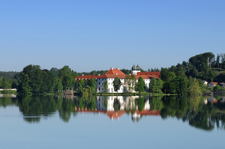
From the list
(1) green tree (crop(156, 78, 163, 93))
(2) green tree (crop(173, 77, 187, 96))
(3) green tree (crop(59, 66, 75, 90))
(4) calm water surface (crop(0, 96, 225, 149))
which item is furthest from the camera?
(3) green tree (crop(59, 66, 75, 90))

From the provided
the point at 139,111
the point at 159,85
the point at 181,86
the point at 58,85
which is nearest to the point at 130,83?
the point at 159,85

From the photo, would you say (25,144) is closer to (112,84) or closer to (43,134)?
(43,134)

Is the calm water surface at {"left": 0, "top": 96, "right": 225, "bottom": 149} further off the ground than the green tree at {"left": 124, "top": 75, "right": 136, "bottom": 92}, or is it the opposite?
the green tree at {"left": 124, "top": 75, "right": 136, "bottom": 92}

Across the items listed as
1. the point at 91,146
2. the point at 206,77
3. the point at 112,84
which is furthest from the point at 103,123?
the point at 206,77

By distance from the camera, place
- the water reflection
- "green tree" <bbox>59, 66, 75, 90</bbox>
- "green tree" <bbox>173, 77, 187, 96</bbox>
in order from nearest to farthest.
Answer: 1. the water reflection
2. "green tree" <bbox>173, 77, 187, 96</bbox>
3. "green tree" <bbox>59, 66, 75, 90</bbox>

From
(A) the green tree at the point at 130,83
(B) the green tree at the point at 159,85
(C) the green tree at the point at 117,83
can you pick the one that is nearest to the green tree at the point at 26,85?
(C) the green tree at the point at 117,83

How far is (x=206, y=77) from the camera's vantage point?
516 ft

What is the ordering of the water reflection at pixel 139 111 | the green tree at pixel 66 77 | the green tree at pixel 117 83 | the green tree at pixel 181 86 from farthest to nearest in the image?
the green tree at pixel 66 77 < the green tree at pixel 117 83 < the green tree at pixel 181 86 < the water reflection at pixel 139 111

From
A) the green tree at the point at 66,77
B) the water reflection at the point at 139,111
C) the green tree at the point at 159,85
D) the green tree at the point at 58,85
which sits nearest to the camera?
the water reflection at the point at 139,111

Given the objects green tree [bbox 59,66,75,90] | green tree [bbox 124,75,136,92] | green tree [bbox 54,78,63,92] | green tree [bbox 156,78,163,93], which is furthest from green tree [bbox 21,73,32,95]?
green tree [bbox 156,78,163,93]

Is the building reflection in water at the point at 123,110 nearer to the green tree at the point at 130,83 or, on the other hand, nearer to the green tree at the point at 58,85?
the green tree at the point at 130,83

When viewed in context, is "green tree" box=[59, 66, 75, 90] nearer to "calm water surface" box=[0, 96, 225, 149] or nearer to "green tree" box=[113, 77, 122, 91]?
"green tree" box=[113, 77, 122, 91]

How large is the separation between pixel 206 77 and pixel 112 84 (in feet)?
223

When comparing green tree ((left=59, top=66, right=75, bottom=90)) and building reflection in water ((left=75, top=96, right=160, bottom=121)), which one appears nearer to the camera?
building reflection in water ((left=75, top=96, right=160, bottom=121))
